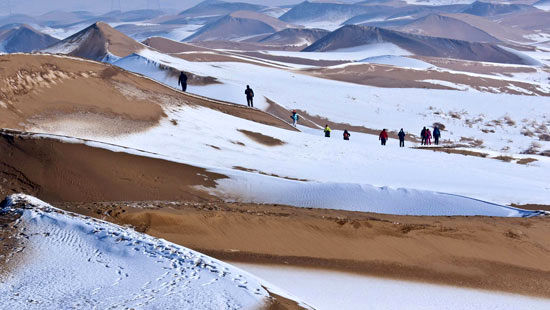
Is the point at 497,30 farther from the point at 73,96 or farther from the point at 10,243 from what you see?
the point at 10,243

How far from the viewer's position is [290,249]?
27.4 feet

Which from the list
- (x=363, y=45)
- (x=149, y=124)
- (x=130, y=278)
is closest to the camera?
(x=130, y=278)

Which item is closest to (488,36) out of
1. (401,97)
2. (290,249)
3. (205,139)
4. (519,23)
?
(519,23)

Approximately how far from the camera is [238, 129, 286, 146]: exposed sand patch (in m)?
→ 18.3

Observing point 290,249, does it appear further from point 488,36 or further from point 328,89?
point 488,36

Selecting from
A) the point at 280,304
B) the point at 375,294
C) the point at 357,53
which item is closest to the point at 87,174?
Result: the point at 375,294

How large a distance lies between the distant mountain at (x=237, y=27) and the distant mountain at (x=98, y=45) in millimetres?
92094

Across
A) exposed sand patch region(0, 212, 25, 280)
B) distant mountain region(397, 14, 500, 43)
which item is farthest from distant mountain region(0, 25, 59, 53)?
exposed sand patch region(0, 212, 25, 280)

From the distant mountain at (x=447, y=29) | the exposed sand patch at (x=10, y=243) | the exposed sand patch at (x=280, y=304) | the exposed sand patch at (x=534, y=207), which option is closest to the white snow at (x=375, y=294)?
the exposed sand patch at (x=280, y=304)

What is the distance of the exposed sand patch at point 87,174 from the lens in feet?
36.0

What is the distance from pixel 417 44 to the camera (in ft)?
291

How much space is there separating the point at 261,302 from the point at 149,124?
12314 millimetres

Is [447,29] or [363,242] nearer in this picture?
[363,242]

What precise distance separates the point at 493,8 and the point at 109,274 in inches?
7693
